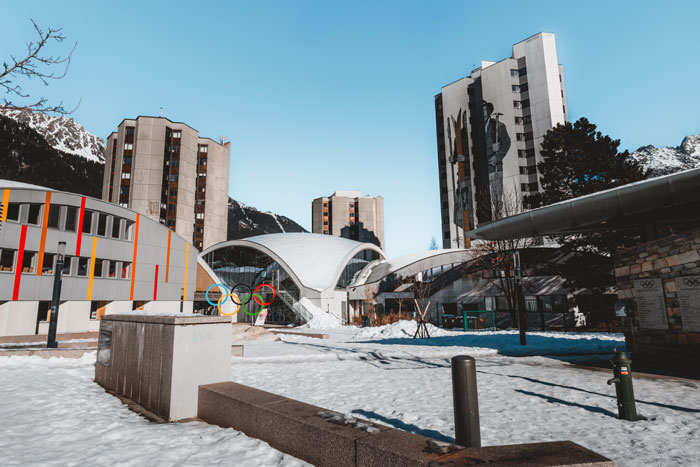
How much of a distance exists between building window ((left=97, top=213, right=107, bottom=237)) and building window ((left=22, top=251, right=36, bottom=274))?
515 cm

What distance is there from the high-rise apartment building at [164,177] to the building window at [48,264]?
158 ft

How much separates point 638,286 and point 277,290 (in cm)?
4294

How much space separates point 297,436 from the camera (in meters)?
4.24

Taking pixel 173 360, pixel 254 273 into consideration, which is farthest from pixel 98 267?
pixel 173 360

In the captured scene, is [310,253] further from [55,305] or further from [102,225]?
[55,305]

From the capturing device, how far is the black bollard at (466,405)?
3.70 meters

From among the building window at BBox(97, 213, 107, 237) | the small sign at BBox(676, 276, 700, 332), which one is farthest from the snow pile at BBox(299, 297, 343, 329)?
the small sign at BBox(676, 276, 700, 332)

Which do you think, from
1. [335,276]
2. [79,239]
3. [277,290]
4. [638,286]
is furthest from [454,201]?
[638,286]

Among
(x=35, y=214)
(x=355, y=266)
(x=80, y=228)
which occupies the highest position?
(x=35, y=214)

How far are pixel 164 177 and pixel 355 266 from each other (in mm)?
46995

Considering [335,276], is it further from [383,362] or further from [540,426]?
[540,426]

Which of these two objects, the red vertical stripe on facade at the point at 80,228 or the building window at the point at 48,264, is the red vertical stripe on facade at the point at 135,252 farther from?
the building window at the point at 48,264

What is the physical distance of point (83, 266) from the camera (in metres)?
31.4

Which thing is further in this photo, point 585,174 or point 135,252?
point 135,252
